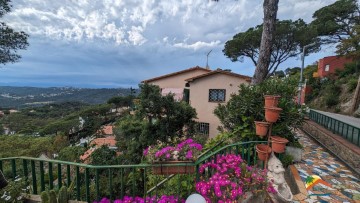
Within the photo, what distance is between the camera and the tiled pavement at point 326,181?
3.40 meters

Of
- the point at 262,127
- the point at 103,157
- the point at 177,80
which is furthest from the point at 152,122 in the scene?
→ the point at 177,80

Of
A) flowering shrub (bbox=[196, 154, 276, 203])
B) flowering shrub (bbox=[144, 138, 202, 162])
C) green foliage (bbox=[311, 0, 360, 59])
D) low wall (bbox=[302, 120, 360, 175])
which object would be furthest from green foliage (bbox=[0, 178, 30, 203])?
green foliage (bbox=[311, 0, 360, 59])

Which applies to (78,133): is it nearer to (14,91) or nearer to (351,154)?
(351,154)

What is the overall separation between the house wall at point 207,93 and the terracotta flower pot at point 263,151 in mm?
10752

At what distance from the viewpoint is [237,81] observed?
14.0 metres

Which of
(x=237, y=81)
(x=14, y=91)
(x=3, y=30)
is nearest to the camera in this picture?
(x=3, y=30)

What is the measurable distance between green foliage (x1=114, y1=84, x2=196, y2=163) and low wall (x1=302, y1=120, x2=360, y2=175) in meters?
6.05

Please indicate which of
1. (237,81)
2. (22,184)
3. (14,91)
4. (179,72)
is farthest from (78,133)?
(14,91)

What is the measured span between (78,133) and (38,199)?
3577 cm

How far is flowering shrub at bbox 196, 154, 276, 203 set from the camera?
7.40 feet

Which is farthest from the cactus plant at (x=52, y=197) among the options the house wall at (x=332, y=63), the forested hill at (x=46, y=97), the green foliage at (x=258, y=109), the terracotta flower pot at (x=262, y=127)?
the forested hill at (x=46, y=97)

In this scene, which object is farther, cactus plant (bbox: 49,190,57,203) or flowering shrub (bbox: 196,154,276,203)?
cactus plant (bbox: 49,190,57,203)

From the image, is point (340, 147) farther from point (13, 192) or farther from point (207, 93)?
point (207, 93)

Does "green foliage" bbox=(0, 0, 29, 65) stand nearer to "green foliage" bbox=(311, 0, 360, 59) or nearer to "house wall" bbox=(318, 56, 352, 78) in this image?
"green foliage" bbox=(311, 0, 360, 59)
